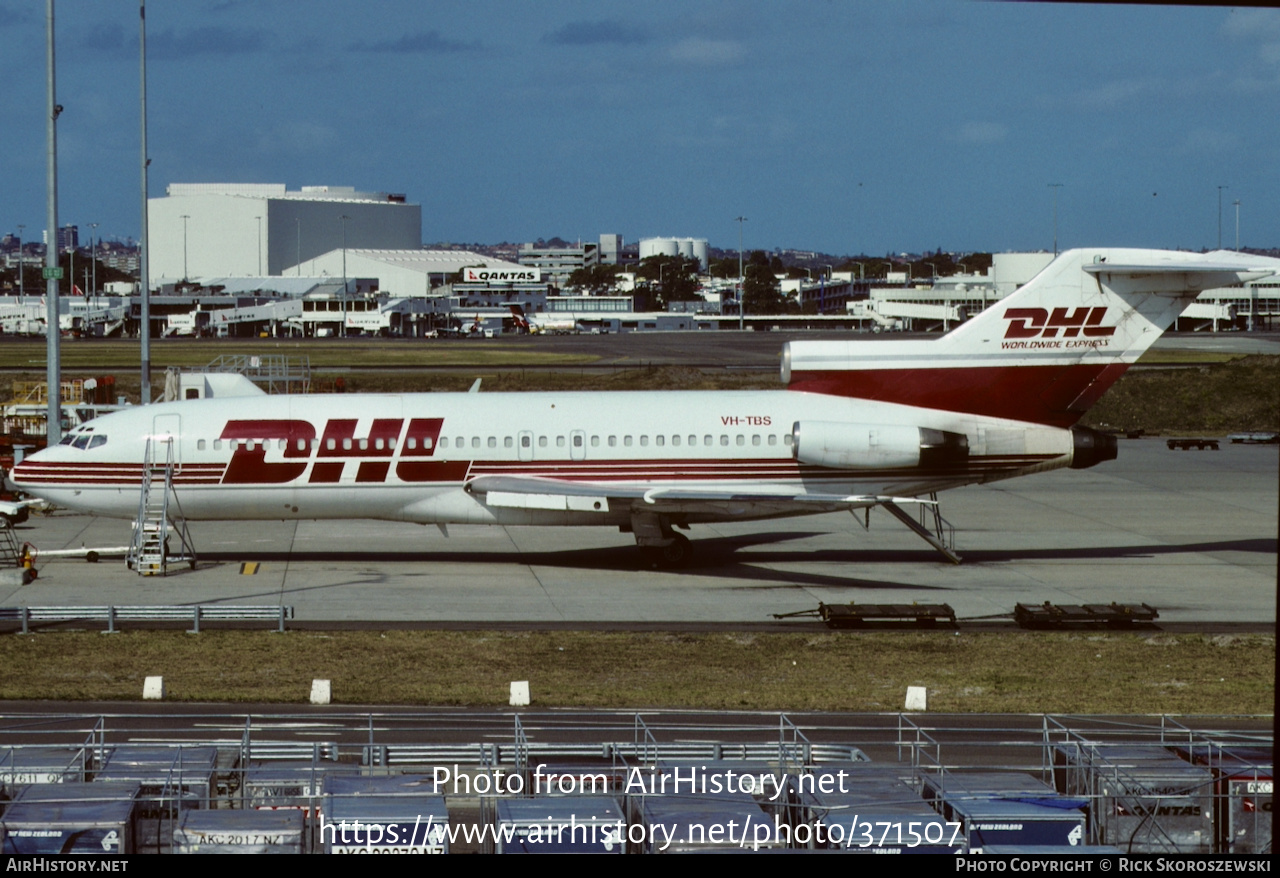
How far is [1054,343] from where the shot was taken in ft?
121

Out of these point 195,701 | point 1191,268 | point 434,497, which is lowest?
point 195,701

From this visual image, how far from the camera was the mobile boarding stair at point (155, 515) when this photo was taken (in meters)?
36.8

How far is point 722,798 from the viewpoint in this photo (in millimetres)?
15414

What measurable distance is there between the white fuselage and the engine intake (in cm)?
32

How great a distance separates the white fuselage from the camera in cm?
3719

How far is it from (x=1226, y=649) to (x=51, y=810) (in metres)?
23.1

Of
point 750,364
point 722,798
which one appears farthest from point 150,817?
point 750,364

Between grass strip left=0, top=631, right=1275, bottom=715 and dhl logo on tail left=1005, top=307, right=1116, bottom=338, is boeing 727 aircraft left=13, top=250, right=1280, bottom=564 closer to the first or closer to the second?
dhl logo on tail left=1005, top=307, right=1116, bottom=338

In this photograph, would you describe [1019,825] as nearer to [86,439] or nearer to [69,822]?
[69,822]

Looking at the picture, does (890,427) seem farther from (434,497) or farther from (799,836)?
(799,836)

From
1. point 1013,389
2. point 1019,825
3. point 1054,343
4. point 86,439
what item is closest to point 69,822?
point 1019,825

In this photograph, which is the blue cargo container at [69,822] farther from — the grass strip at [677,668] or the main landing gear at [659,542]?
the main landing gear at [659,542]

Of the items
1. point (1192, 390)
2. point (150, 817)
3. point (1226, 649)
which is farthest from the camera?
point (1192, 390)

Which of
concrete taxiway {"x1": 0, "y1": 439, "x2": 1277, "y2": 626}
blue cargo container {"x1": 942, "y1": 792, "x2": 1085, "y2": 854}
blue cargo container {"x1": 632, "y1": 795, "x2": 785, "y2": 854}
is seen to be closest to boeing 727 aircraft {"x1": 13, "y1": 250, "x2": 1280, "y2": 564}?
concrete taxiway {"x1": 0, "y1": 439, "x2": 1277, "y2": 626}
